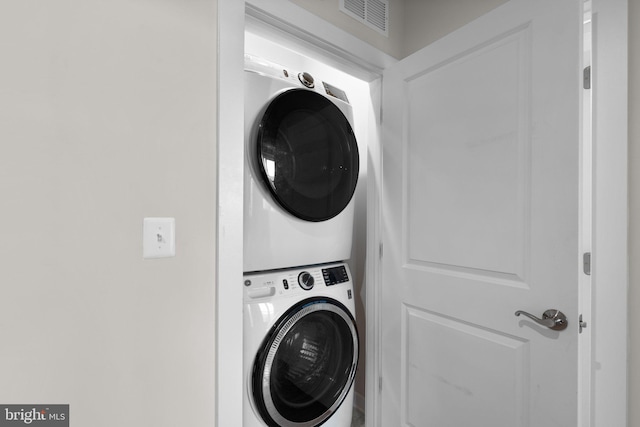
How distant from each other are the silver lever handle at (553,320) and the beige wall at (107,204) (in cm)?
111

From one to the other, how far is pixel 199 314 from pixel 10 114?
28.5 inches

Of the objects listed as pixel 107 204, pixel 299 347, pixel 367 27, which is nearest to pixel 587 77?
pixel 367 27

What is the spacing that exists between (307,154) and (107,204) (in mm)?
783

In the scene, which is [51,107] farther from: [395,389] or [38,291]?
[395,389]

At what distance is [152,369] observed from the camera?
3.09 feet

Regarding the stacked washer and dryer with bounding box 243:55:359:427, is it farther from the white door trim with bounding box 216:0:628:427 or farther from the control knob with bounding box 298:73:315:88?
the white door trim with bounding box 216:0:628:427

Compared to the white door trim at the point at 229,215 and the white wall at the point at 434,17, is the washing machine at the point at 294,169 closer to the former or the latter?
the white door trim at the point at 229,215

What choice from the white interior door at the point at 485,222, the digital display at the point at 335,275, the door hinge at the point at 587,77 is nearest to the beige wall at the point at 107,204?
the digital display at the point at 335,275

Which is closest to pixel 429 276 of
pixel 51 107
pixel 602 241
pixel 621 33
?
pixel 602 241

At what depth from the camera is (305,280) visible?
1.43 metres

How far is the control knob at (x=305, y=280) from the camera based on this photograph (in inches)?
55.6

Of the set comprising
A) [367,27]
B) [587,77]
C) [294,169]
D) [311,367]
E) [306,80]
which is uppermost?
[367,27]

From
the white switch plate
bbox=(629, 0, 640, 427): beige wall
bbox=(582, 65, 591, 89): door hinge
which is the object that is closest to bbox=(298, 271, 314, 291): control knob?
the white switch plate

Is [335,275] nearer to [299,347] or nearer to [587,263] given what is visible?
[299,347]
